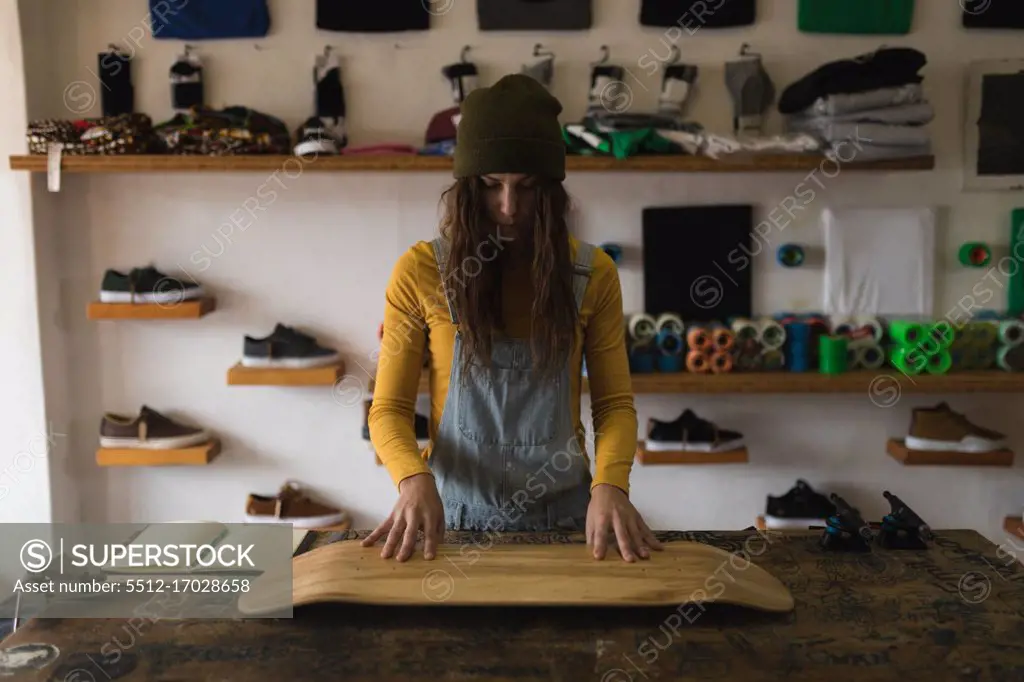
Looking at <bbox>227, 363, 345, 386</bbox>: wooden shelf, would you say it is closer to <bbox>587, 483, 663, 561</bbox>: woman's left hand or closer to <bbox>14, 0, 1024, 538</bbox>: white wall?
<bbox>14, 0, 1024, 538</bbox>: white wall

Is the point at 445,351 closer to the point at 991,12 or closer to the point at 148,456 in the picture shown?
the point at 148,456

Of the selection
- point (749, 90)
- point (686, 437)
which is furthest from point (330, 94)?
point (686, 437)

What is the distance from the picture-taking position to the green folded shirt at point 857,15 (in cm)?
270

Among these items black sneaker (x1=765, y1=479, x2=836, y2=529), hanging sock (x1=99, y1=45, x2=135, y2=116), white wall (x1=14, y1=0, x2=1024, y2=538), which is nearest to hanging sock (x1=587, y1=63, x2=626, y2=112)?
white wall (x1=14, y1=0, x2=1024, y2=538)

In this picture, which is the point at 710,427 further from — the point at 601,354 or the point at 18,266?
the point at 18,266

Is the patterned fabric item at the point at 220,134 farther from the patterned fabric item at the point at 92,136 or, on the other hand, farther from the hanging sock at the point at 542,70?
the hanging sock at the point at 542,70

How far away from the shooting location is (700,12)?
Answer: 8.93 ft

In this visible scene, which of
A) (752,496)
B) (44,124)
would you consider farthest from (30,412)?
(752,496)

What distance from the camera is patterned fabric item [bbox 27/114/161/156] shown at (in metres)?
2.54

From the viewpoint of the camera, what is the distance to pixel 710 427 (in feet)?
9.03

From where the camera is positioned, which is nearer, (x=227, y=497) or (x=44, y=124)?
(x=44, y=124)

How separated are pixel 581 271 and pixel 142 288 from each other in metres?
1.73

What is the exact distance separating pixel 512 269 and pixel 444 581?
0.62 meters

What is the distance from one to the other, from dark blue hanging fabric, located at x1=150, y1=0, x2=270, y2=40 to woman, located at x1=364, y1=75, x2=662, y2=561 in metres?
1.60
